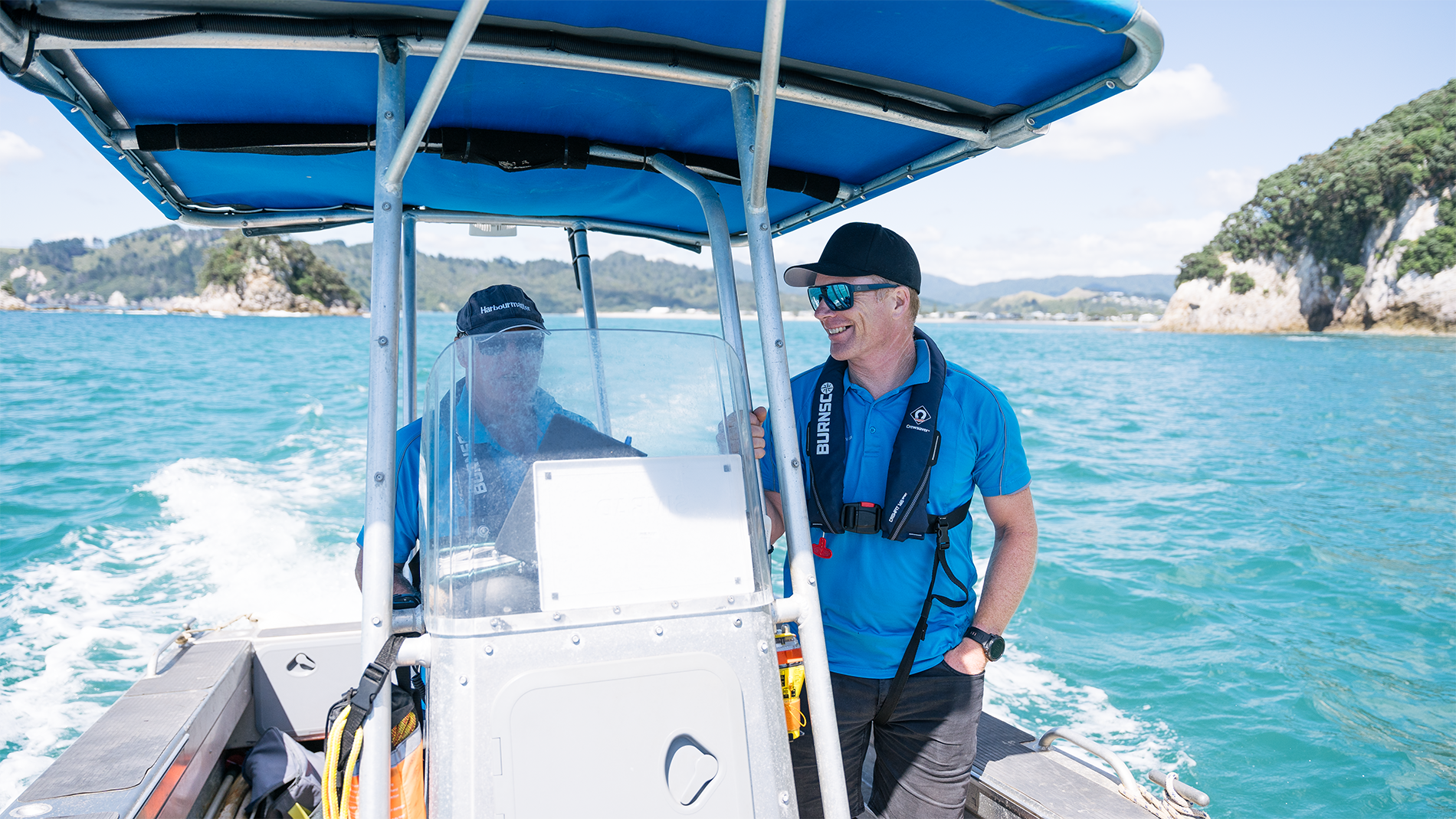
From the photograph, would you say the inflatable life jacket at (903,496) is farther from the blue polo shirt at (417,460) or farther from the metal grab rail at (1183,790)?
the blue polo shirt at (417,460)

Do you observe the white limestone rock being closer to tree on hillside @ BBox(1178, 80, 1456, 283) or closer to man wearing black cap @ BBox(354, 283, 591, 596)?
tree on hillside @ BBox(1178, 80, 1456, 283)

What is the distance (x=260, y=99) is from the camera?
193 cm

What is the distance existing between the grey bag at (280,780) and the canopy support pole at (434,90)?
7.89 feet

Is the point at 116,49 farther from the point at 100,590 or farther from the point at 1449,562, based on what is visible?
the point at 1449,562

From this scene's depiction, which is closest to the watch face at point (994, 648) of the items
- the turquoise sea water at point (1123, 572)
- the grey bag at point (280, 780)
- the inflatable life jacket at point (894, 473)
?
the inflatable life jacket at point (894, 473)

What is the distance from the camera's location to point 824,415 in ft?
7.48

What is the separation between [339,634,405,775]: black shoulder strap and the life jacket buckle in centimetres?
116

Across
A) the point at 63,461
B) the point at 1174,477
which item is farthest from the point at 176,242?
the point at 1174,477

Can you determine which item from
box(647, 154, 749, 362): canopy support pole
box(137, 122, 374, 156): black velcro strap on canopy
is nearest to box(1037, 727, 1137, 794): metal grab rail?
box(647, 154, 749, 362): canopy support pole

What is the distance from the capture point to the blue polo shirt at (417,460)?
1498mm

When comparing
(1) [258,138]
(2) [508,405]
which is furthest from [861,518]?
(1) [258,138]

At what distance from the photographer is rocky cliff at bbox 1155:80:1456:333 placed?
54625mm

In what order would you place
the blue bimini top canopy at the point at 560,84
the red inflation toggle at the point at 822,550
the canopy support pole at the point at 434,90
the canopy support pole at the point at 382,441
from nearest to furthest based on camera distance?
the canopy support pole at the point at 434,90 < the canopy support pole at the point at 382,441 < the blue bimini top canopy at the point at 560,84 < the red inflation toggle at the point at 822,550

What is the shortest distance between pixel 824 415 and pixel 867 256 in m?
0.45
